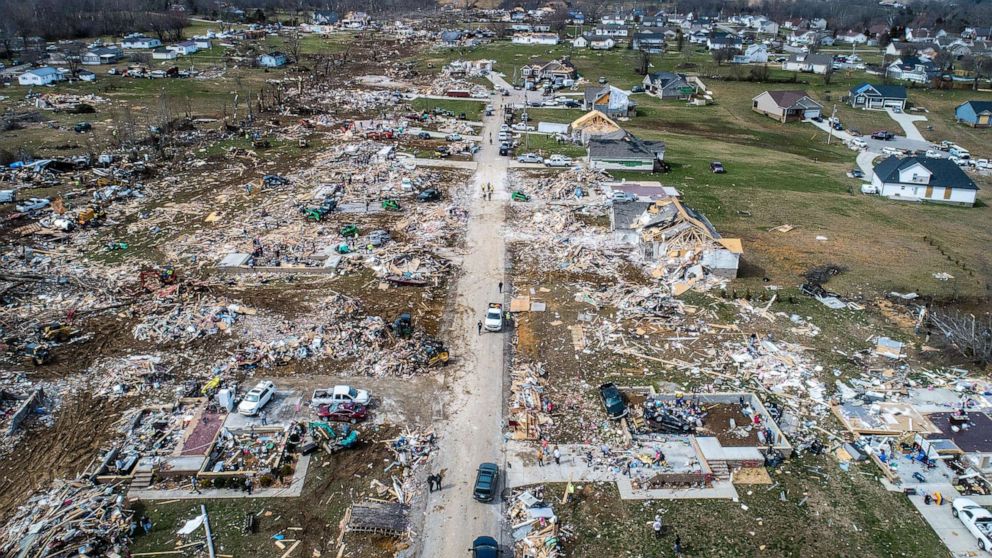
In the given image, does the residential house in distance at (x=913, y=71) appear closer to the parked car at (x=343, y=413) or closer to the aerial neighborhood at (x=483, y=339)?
the aerial neighborhood at (x=483, y=339)

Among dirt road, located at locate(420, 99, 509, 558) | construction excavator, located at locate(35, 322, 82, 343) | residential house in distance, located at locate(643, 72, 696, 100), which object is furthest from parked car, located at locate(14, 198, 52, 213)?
residential house in distance, located at locate(643, 72, 696, 100)

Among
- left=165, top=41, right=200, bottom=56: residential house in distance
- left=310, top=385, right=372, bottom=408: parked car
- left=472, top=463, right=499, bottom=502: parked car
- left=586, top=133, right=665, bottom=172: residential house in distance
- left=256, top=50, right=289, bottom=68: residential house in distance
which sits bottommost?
left=472, top=463, right=499, bottom=502: parked car

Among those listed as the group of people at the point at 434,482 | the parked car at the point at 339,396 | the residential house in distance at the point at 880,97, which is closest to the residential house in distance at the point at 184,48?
the parked car at the point at 339,396

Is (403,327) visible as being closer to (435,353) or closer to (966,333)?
(435,353)

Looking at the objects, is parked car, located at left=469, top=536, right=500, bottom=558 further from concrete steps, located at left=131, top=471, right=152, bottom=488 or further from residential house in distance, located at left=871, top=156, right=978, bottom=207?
residential house in distance, located at left=871, top=156, right=978, bottom=207

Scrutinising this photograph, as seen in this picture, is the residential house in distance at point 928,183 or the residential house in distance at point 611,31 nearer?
the residential house in distance at point 928,183

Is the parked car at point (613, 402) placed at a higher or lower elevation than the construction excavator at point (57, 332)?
lower
